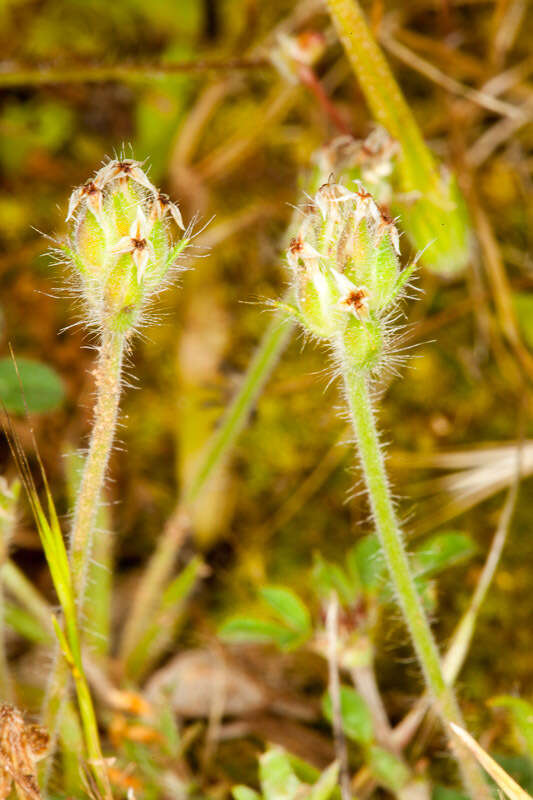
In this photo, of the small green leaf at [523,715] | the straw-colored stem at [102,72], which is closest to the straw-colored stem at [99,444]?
the small green leaf at [523,715]

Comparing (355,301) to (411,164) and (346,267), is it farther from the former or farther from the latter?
(411,164)

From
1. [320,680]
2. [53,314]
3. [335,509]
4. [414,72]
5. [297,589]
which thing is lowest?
[320,680]

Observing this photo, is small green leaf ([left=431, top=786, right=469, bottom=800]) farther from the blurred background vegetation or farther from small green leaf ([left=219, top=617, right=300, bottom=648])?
small green leaf ([left=219, top=617, right=300, bottom=648])

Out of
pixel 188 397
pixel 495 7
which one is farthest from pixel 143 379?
pixel 495 7

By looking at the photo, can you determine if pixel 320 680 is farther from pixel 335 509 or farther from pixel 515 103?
pixel 515 103

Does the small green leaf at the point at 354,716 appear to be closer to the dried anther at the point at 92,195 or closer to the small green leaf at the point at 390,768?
the small green leaf at the point at 390,768
